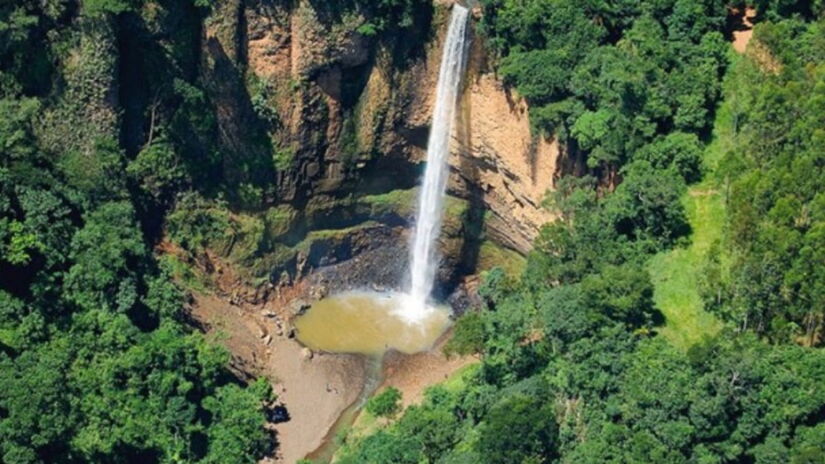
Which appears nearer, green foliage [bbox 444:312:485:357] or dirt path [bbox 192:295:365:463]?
green foliage [bbox 444:312:485:357]

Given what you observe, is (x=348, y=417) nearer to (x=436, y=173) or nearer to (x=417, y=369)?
(x=417, y=369)

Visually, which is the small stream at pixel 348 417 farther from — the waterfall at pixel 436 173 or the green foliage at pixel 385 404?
the waterfall at pixel 436 173

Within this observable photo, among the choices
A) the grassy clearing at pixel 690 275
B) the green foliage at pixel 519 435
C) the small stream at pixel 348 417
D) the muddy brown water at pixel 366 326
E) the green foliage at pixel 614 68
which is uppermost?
the green foliage at pixel 614 68

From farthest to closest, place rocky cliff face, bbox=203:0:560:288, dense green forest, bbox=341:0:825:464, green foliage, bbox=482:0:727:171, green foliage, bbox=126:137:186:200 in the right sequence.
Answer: rocky cliff face, bbox=203:0:560:288
green foliage, bbox=126:137:186:200
green foliage, bbox=482:0:727:171
dense green forest, bbox=341:0:825:464

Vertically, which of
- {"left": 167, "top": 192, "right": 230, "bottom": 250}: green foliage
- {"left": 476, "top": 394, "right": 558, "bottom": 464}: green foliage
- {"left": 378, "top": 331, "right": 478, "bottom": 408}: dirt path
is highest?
{"left": 167, "top": 192, "right": 230, "bottom": 250}: green foliage

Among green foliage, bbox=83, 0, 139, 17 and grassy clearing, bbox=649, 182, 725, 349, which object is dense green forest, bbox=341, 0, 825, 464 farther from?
green foliage, bbox=83, 0, 139, 17

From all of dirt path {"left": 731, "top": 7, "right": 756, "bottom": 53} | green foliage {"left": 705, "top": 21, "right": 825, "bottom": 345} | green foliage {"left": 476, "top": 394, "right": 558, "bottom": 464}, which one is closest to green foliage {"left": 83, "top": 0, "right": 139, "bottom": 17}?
green foliage {"left": 476, "top": 394, "right": 558, "bottom": 464}

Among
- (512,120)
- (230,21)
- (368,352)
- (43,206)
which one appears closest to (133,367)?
(43,206)

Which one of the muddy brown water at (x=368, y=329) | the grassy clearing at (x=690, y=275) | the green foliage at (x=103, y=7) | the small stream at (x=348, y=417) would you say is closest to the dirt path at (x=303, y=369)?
the small stream at (x=348, y=417)
